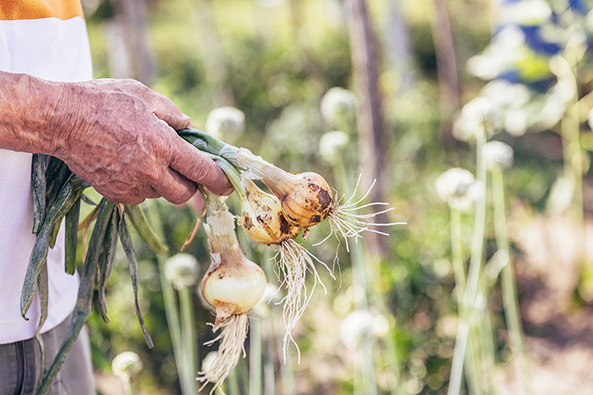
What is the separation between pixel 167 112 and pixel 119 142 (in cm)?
14

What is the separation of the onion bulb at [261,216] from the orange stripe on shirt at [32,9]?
0.46m

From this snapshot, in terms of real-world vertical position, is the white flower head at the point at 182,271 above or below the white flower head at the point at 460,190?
below

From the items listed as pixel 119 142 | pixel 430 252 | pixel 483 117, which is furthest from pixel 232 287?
pixel 430 252

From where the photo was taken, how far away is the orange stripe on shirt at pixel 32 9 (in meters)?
1.02

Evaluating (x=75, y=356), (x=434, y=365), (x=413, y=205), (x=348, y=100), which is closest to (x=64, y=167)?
(x=75, y=356)

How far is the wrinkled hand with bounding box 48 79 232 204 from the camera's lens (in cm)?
93

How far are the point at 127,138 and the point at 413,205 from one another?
2.91m

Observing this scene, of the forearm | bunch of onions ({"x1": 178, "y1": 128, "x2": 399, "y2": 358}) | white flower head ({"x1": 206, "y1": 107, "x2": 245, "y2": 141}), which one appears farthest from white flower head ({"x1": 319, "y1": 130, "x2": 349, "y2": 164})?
the forearm

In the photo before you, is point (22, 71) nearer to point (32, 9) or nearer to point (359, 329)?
point (32, 9)

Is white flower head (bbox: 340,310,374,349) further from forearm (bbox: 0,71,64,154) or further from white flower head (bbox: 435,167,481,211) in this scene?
forearm (bbox: 0,71,64,154)

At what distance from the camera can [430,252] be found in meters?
2.74

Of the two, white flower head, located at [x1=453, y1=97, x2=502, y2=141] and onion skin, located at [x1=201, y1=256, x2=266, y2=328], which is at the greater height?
white flower head, located at [x1=453, y1=97, x2=502, y2=141]

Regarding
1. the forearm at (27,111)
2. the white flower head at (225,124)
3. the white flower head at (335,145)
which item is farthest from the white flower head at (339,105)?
the forearm at (27,111)

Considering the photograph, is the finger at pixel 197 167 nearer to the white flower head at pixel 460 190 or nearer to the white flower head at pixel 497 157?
the white flower head at pixel 460 190
